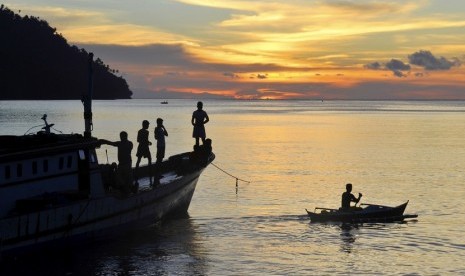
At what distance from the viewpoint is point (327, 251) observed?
29.8 m

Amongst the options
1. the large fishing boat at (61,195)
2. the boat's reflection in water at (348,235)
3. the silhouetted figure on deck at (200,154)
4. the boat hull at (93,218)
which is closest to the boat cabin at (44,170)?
the large fishing boat at (61,195)

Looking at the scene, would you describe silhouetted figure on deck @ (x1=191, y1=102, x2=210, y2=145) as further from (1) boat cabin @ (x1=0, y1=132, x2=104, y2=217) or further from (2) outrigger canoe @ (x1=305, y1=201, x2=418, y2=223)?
(1) boat cabin @ (x1=0, y1=132, x2=104, y2=217)

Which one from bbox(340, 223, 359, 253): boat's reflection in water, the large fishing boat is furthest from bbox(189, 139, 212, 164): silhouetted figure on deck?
bbox(340, 223, 359, 253): boat's reflection in water

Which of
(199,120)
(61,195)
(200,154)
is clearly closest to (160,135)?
(199,120)

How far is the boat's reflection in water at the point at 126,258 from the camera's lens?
25312mm

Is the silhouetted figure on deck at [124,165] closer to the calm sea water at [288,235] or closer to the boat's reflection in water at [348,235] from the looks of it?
the calm sea water at [288,235]

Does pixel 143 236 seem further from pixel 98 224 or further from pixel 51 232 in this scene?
pixel 51 232

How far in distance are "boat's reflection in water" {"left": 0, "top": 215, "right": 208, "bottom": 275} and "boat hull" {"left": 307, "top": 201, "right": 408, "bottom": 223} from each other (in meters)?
6.49

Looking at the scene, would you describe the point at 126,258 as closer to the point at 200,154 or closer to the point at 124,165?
the point at 124,165

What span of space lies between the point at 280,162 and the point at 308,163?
2.72m

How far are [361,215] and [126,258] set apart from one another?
42.2 ft

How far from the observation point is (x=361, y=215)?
116 ft

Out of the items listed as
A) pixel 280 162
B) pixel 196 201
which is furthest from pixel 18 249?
pixel 280 162

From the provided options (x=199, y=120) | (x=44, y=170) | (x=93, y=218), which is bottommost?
(x=93, y=218)
